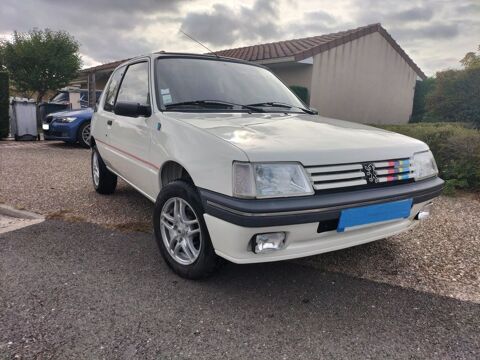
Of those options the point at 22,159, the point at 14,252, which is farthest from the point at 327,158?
the point at 22,159

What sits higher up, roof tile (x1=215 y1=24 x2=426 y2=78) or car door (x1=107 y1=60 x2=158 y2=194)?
roof tile (x1=215 y1=24 x2=426 y2=78)

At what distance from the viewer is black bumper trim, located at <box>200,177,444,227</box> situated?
2105 millimetres

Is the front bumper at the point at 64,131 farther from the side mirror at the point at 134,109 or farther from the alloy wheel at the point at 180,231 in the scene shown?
the alloy wheel at the point at 180,231

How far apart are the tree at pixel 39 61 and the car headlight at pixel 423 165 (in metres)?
18.4

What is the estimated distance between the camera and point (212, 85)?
336 cm

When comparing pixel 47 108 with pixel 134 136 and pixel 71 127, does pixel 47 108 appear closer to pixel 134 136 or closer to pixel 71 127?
pixel 71 127

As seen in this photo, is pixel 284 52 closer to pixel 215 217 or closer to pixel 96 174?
pixel 96 174

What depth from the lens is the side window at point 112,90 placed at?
171 inches

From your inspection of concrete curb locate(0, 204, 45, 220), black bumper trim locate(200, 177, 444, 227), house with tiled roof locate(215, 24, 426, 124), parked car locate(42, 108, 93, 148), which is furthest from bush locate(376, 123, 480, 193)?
parked car locate(42, 108, 93, 148)

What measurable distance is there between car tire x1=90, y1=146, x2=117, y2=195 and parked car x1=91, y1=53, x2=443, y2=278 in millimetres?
1450

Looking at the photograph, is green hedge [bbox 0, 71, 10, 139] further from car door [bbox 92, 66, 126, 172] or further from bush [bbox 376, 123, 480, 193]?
bush [bbox 376, 123, 480, 193]

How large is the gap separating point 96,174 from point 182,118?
110 inches

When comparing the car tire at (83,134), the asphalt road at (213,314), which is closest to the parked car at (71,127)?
the car tire at (83,134)

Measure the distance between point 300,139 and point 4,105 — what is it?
35.8 feet
